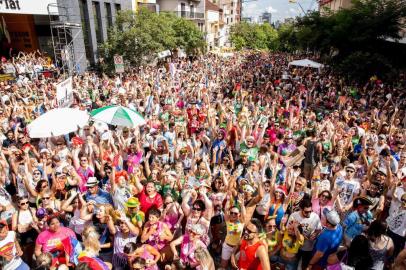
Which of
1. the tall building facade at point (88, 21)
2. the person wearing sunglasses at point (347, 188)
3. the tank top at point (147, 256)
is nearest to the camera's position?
the tank top at point (147, 256)

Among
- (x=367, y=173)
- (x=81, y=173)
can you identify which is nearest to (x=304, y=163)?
(x=367, y=173)

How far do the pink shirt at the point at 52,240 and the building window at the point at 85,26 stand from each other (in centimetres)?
1958

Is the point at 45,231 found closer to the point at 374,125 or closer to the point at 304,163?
the point at 304,163

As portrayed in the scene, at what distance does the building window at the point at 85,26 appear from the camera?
20281 millimetres

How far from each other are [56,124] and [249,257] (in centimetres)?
461

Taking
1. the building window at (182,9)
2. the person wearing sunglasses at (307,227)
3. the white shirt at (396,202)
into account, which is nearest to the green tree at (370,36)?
the white shirt at (396,202)

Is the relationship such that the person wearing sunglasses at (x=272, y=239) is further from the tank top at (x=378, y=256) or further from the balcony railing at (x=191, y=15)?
the balcony railing at (x=191, y=15)

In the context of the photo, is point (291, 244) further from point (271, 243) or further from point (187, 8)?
point (187, 8)

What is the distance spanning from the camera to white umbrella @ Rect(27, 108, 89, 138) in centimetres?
586

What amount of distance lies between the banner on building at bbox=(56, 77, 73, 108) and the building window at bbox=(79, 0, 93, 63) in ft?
44.6

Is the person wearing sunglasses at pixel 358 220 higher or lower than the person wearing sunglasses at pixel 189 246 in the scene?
higher

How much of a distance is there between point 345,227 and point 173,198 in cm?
248

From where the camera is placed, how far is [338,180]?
506 cm

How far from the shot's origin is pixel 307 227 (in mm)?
3799
